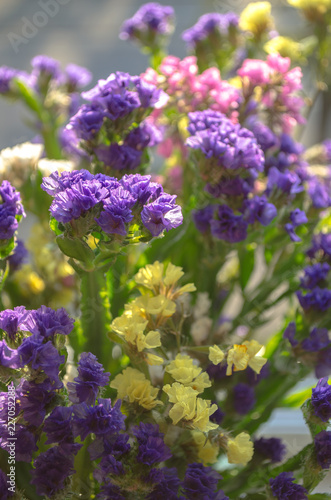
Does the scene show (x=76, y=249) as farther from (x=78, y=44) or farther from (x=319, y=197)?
(x=78, y=44)

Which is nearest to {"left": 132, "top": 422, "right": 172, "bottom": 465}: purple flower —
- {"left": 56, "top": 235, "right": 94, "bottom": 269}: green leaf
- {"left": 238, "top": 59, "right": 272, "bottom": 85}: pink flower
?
{"left": 56, "top": 235, "right": 94, "bottom": 269}: green leaf

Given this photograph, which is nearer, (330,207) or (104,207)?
(104,207)

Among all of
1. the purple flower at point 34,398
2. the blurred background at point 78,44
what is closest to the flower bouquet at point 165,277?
the purple flower at point 34,398

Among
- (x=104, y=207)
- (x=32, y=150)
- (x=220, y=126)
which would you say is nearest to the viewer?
(x=104, y=207)

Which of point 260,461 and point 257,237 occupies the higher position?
point 257,237

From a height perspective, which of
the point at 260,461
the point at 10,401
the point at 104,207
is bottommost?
the point at 260,461

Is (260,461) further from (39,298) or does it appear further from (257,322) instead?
(39,298)

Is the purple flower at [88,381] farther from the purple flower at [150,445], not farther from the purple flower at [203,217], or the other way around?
the purple flower at [203,217]

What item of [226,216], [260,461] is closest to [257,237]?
[226,216]
